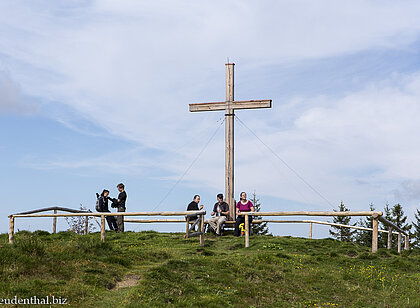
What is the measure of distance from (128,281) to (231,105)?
12859mm

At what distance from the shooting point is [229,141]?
2241 centimetres

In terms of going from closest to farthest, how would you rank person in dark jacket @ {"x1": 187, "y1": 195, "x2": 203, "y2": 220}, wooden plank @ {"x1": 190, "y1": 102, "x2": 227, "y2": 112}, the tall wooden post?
person in dark jacket @ {"x1": 187, "y1": 195, "x2": 203, "y2": 220}
the tall wooden post
wooden plank @ {"x1": 190, "y1": 102, "x2": 227, "y2": 112}

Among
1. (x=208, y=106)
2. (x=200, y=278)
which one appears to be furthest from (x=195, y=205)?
(x=200, y=278)

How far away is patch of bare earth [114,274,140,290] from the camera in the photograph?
35.5 ft

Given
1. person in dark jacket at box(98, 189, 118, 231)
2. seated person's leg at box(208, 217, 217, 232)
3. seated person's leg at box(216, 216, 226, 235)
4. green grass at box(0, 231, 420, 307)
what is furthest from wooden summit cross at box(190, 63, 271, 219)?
green grass at box(0, 231, 420, 307)

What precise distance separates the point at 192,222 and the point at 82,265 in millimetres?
5760

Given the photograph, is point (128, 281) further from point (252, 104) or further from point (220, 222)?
point (252, 104)

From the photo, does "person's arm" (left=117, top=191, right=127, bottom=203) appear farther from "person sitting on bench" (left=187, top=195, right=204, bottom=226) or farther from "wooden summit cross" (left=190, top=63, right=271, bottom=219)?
"wooden summit cross" (left=190, top=63, right=271, bottom=219)

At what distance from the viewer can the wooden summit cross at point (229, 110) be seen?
72.4 ft

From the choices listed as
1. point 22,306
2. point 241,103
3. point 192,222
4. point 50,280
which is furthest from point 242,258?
point 241,103

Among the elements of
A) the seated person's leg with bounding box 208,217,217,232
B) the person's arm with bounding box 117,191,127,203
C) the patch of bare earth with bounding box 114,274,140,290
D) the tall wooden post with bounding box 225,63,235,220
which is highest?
the tall wooden post with bounding box 225,63,235,220

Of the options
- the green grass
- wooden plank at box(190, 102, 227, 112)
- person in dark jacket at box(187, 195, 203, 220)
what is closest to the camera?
the green grass

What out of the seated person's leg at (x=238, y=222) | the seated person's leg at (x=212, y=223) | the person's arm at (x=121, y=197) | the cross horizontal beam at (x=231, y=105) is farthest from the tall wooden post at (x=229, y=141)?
the person's arm at (x=121, y=197)

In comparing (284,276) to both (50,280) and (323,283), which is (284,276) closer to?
(323,283)
